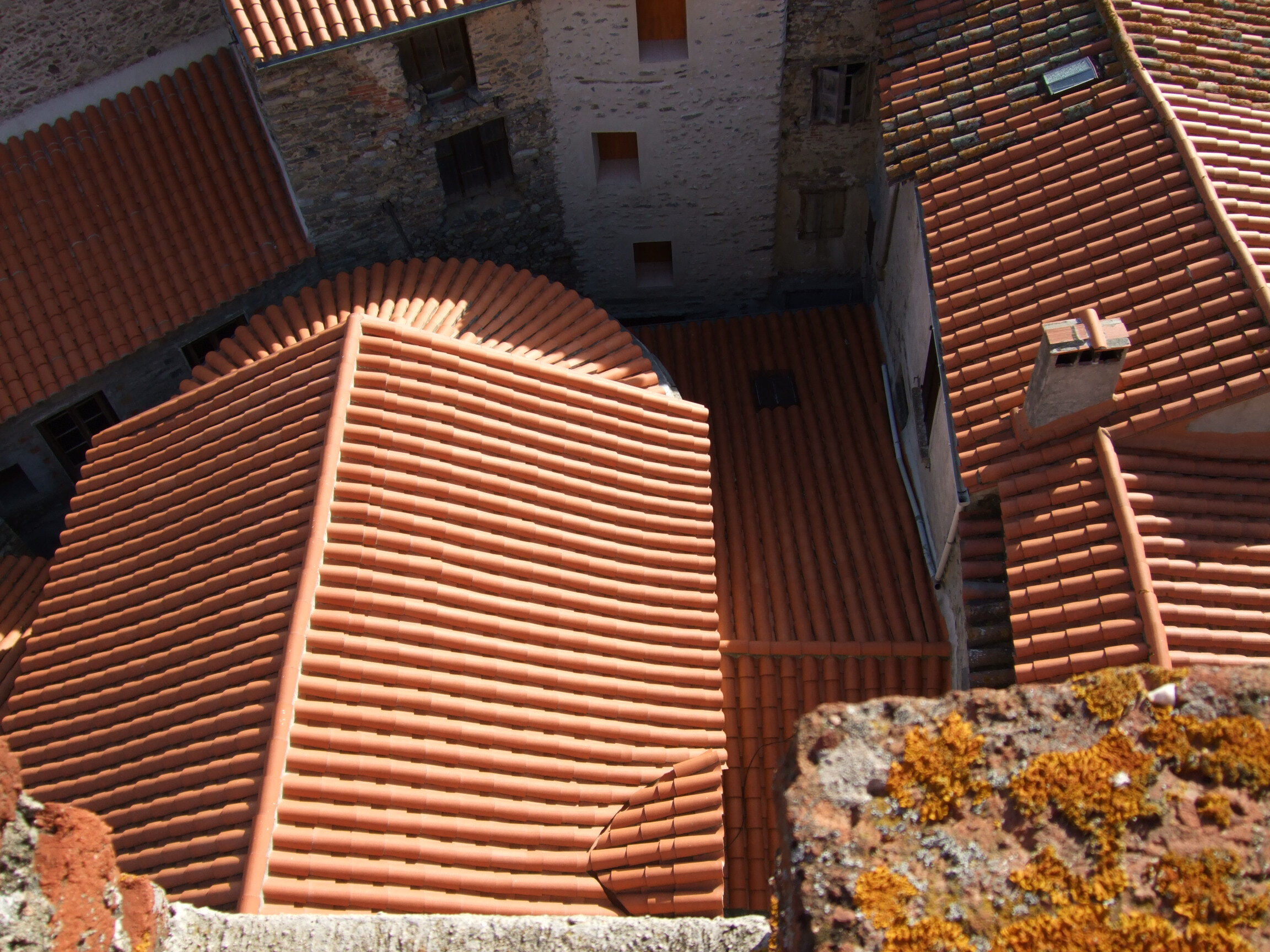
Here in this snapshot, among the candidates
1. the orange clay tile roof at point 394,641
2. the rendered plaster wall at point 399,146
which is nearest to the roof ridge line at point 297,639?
the orange clay tile roof at point 394,641

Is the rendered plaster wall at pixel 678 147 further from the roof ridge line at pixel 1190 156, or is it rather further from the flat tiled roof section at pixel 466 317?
the roof ridge line at pixel 1190 156

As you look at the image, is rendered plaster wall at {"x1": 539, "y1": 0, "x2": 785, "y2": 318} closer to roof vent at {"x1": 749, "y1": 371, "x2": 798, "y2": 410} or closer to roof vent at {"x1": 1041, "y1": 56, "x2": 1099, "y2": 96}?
roof vent at {"x1": 749, "y1": 371, "x2": 798, "y2": 410}

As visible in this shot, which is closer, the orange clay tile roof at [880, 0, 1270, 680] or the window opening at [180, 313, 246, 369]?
the orange clay tile roof at [880, 0, 1270, 680]

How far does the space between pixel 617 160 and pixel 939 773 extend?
1501 centimetres

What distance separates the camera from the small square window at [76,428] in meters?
17.3

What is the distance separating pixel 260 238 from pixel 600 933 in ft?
42.1

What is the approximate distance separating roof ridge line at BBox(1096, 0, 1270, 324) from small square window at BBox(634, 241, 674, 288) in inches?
341

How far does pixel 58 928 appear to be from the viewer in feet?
20.1

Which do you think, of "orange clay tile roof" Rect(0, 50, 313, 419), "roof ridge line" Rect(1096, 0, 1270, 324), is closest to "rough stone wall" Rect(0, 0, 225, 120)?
"orange clay tile roof" Rect(0, 50, 313, 419)

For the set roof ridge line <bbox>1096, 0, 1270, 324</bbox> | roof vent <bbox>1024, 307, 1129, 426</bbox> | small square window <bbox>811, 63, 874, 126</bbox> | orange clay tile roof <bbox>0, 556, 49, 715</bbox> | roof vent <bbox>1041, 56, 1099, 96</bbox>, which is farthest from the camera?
small square window <bbox>811, 63, 874, 126</bbox>

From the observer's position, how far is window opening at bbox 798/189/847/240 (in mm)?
19891

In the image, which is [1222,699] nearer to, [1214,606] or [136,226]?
[1214,606]

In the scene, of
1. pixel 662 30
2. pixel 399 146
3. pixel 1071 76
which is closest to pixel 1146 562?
pixel 1071 76

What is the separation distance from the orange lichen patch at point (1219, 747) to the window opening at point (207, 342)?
15.3m
